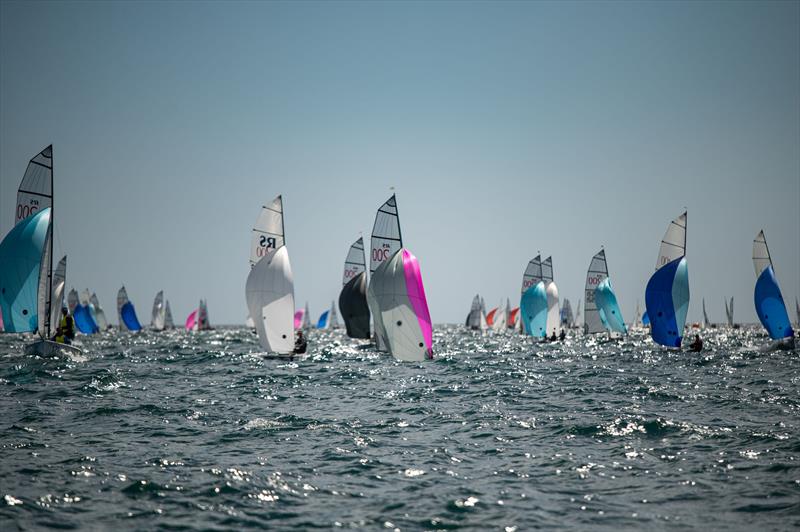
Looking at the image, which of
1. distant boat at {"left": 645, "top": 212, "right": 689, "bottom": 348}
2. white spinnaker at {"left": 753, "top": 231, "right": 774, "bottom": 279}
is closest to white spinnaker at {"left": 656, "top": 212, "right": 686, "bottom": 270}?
distant boat at {"left": 645, "top": 212, "right": 689, "bottom": 348}

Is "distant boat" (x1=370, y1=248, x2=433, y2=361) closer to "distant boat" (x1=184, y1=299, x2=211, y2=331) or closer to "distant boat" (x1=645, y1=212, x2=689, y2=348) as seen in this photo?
"distant boat" (x1=645, y1=212, x2=689, y2=348)

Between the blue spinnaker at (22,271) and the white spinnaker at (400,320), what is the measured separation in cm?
1619

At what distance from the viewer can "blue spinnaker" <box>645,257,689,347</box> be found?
4034cm

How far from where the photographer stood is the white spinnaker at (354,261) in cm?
4616

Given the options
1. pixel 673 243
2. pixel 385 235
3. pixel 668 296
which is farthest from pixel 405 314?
pixel 673 243

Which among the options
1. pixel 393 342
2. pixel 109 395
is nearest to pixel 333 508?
pixel 109 395

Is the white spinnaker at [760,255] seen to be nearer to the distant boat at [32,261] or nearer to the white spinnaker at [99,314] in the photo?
the distant boat at [32,261]

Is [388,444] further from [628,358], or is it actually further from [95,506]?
[628,358]

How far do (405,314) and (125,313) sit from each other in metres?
82.9

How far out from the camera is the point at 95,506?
10016mm

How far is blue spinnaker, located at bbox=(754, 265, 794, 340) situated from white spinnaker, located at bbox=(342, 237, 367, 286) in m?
24.6

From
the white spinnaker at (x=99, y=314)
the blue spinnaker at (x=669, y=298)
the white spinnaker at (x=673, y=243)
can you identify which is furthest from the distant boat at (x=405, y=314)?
the white spinnaker at (x=99, y=314)

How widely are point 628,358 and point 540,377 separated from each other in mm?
13052

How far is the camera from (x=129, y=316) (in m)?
99.4
